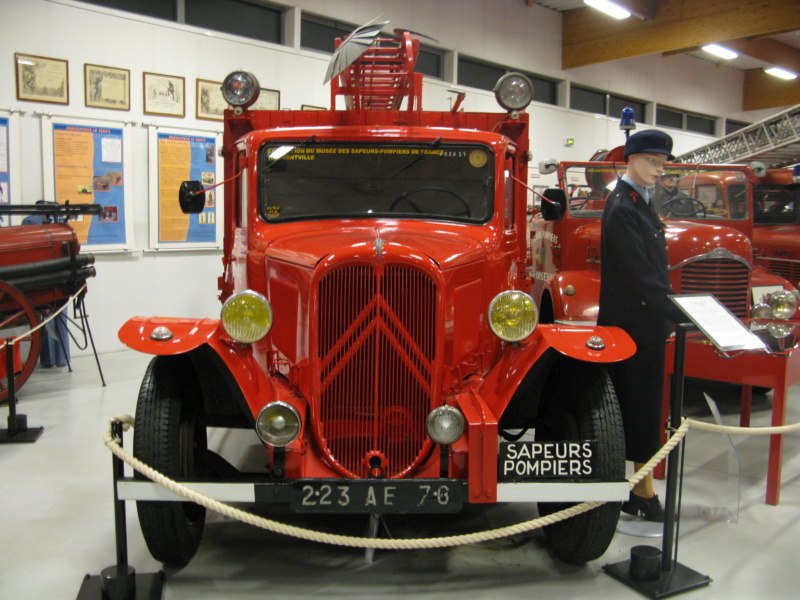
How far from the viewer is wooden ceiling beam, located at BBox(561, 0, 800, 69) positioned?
31.8 ft

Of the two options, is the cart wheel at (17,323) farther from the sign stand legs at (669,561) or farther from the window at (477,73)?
the window at (477,73)

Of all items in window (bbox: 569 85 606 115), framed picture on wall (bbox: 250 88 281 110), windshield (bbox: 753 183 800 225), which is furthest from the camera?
window (bbox: 569 85 606 115)

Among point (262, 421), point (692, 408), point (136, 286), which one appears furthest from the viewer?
point (136, 286)

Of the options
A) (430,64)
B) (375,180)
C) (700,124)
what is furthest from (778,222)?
(700,124)

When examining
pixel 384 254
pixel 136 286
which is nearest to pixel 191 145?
pixel 136 286

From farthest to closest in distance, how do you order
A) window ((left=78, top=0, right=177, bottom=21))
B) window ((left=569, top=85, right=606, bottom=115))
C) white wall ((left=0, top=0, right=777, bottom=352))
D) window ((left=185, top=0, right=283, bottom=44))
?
1. window ((left=569, top=85, right=606, bottom=115))
2. window ((left=185, top=0, right=283, bottom=44))
3. window ((left=78, top=0, right=177, bottom=21))
4. white wall ((left=0, top=0, right=777, bottom=352))

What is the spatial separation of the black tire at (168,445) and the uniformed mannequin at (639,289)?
1.93 metres

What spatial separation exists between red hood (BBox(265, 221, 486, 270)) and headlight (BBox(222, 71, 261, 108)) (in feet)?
4.76

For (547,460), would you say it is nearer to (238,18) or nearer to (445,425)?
(445,425)

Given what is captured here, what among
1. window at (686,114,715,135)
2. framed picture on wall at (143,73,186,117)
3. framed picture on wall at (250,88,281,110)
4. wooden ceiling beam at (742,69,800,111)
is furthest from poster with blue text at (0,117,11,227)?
→ wooden ceiling beam at (742,69,800,111)

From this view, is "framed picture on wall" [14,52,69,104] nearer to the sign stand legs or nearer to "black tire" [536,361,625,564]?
"black tire" [536,361,625,564]

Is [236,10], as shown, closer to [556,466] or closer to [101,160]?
[101,160]

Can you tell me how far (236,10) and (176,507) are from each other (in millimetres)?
6521

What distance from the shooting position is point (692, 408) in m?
5.34
